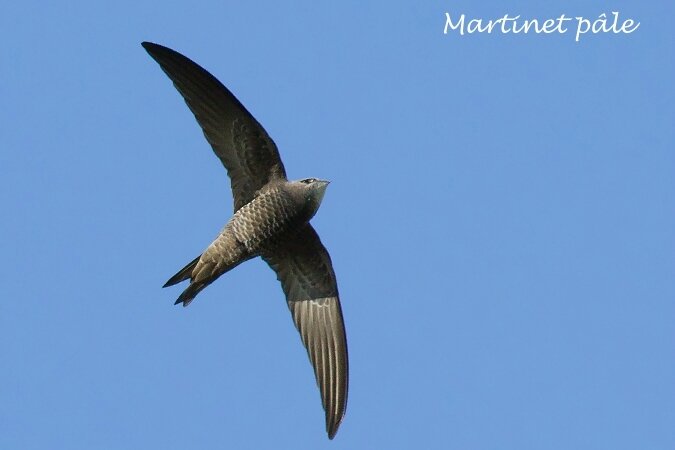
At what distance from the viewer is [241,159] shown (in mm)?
10086

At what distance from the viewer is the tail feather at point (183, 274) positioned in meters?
9.98

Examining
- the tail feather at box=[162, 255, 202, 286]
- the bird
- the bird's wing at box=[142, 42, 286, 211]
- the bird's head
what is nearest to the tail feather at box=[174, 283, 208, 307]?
the bird

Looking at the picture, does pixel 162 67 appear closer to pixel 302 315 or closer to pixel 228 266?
pixel 228 266

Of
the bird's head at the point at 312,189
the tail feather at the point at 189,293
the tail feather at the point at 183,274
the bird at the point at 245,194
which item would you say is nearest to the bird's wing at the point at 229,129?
the bird at the point at 245,194

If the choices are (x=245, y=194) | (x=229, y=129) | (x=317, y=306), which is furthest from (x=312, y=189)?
(x=317, y=306)

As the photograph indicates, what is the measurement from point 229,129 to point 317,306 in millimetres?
1673

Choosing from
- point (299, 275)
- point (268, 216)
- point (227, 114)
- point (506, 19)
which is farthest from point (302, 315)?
point (506, 19)

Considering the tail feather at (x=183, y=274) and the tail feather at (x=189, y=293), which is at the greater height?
the tail feather at (x=183, y=274)

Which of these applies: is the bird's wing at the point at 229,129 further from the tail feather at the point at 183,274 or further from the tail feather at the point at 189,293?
the tail feather at the point at 189,293

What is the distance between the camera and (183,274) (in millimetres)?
9984

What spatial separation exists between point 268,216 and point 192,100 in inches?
43.1

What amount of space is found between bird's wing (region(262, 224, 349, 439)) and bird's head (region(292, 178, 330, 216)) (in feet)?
Answer: 1.36

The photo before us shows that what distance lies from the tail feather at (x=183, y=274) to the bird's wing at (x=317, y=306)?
27.3 inches

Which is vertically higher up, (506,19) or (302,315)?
(506,19)
